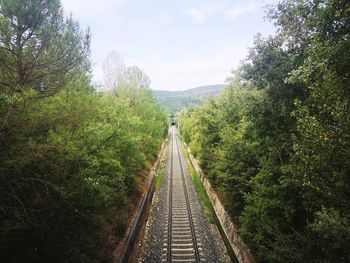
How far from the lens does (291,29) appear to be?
9.91 meters

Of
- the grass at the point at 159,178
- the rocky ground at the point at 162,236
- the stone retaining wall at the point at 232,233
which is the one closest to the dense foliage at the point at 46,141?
the rocky ground at the point at 162,236

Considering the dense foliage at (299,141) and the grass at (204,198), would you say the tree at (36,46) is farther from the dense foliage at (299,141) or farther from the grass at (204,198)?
the grass at (204,198)

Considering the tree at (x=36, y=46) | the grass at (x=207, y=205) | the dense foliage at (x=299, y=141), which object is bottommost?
the grass at (x=207, y=205)

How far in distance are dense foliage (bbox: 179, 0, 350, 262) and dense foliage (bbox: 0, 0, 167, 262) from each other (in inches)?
257

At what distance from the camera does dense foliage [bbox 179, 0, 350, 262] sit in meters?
6.24

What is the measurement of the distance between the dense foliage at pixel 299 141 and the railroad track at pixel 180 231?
2735mm

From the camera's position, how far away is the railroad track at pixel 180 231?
479 inches

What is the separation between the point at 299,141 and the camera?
7.61m

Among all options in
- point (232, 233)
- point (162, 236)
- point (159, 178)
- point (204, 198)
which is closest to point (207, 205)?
point (204, 198)

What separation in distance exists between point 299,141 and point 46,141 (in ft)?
26.1

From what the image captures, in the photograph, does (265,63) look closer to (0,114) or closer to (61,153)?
(61,153)

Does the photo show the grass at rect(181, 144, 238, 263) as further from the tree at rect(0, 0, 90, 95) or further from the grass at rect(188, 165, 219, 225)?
the tree at rect(0, 0, 90, 95)

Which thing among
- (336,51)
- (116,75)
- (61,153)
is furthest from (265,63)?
(116,75)

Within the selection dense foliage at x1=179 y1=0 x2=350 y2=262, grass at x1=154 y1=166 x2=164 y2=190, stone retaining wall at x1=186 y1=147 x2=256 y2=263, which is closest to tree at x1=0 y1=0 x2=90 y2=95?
dense foliage at x1=179 y1=0 x2=350 y2=262
